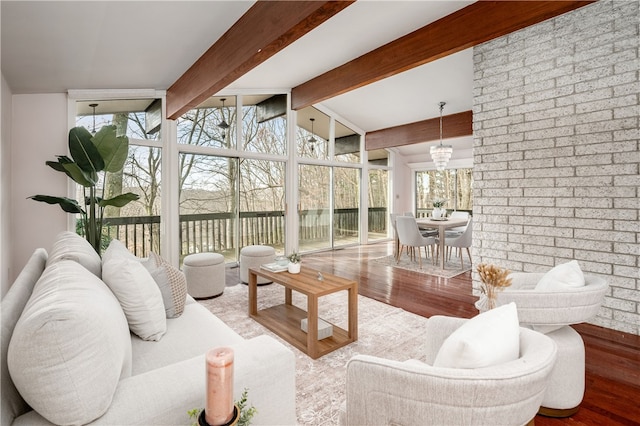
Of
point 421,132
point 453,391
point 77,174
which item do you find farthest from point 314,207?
point 453,391

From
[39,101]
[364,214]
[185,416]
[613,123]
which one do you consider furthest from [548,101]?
[39,101]

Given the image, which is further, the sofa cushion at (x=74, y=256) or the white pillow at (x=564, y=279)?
the white pillow at (x=564, y=279)

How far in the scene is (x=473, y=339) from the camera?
0.97 m

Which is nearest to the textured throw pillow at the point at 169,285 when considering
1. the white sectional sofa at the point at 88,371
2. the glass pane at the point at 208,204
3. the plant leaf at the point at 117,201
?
the white sectional sofa at the point at 88,371

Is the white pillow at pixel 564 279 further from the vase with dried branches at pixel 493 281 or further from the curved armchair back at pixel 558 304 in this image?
the vase with dried branches at pixel 493 281

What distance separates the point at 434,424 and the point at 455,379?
16cm

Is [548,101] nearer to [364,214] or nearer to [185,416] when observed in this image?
[185,416]

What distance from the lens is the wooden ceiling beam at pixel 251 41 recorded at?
2.37m

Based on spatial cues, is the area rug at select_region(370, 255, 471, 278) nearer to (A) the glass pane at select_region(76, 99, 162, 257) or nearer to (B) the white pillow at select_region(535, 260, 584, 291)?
(B) the white pillow at select_region(535, 260, 584, 291)

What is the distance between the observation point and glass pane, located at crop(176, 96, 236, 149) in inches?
196

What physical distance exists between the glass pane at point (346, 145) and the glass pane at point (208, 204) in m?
2.80

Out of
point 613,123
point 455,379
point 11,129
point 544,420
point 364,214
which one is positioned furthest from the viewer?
point 364,214

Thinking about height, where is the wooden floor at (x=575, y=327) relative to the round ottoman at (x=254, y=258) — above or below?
below

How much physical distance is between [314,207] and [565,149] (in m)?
4.59
